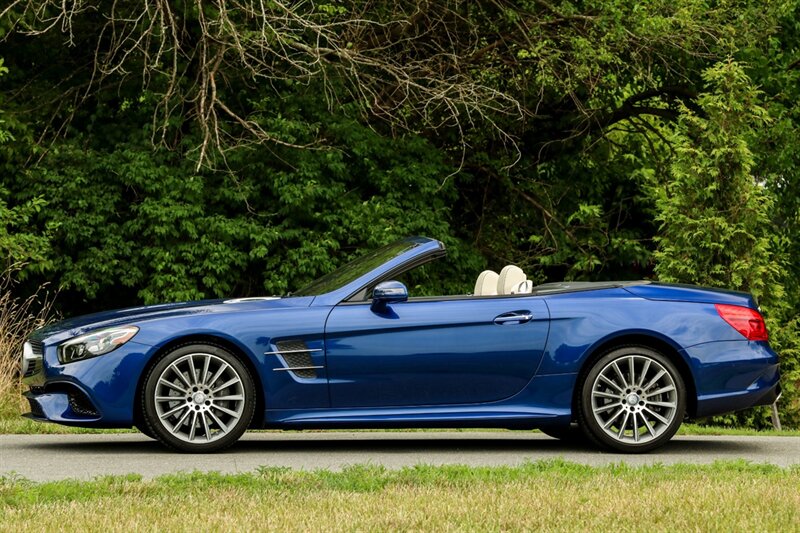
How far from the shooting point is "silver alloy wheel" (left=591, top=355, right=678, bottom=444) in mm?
9133

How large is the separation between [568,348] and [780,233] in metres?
12.1

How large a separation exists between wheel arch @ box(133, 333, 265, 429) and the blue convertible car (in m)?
0.01

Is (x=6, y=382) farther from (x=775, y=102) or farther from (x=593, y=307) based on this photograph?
(x=775, y=102)

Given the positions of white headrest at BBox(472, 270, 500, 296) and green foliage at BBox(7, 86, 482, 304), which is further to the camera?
green foliage at BBox(7, 86, 482, 304)

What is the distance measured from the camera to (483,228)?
21109 millimetres

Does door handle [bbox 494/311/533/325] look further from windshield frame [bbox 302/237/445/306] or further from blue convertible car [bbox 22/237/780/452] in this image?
windshield frame [bbox 302/237/445/306]

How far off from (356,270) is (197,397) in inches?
59.1

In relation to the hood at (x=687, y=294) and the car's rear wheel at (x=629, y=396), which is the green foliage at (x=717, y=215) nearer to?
the hood at (x=687, y=294)

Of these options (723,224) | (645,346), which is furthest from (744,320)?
(723,224)

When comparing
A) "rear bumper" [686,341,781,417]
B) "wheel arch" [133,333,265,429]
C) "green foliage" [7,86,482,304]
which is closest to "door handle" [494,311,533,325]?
"rear bumper" [686,341,781,417]

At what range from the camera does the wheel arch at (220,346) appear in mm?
8812

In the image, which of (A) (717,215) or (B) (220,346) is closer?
(B) (220,346)

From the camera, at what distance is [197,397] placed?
8.77 m

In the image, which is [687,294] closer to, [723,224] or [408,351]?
[408,351]
